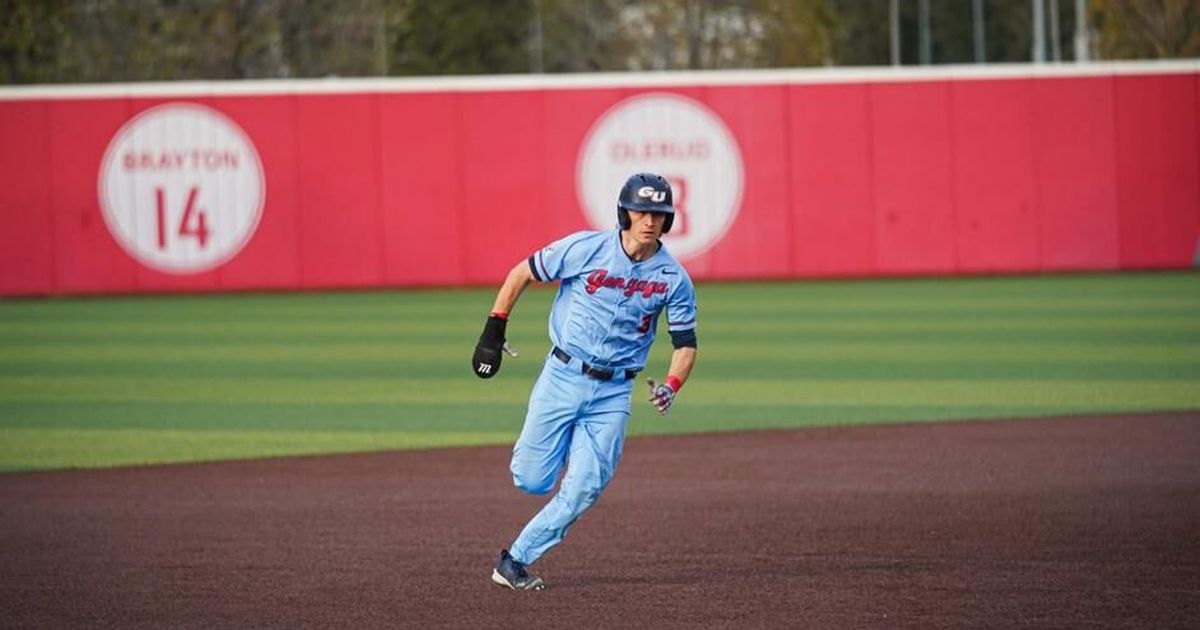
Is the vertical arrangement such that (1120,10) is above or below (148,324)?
above

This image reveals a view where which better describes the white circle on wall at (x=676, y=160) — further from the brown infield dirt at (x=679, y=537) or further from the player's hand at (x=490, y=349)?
→ the player's hand at (x=490, y=349)

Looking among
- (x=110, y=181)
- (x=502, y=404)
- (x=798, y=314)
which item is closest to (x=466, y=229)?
(x=110, y=181)

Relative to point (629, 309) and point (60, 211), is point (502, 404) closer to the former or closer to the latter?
point (629, 309)

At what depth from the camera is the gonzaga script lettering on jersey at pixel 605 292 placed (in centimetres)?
838

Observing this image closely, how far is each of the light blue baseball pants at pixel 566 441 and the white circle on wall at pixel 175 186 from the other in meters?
20.4

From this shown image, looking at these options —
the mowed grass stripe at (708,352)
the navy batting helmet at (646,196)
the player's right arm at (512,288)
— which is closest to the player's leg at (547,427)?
the player's right arm at (512,288)

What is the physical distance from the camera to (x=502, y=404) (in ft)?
52.5

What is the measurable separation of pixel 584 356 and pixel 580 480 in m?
0.53

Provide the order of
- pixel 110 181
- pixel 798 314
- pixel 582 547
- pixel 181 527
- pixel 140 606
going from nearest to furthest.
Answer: pixel 140 606, pixel 582 547, pixel 181 527, pixel 798 314, pixel 110 181

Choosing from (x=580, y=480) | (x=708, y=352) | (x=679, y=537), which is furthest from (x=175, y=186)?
(x=580, y=480)

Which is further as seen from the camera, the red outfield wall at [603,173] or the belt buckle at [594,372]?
the red outfield wall at [603,173]

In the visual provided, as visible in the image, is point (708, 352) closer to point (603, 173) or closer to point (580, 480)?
point (603, 173)

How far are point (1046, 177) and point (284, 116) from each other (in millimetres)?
11058

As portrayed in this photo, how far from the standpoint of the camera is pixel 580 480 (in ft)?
27.3
